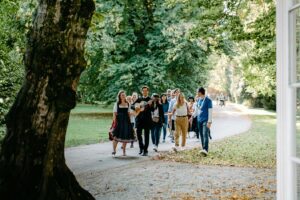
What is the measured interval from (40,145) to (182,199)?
2948mm

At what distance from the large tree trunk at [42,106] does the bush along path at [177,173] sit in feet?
7.48

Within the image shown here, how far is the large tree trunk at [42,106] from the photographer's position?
557cm

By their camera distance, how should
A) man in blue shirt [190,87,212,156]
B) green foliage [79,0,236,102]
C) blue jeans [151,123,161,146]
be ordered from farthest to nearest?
1. green foliage [79,0,236,102]
2. blue jeans [151,123,161,146]
3. man in blue shirt [190,87,212,156]

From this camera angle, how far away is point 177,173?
10.3m

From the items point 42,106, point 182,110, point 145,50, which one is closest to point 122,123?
point 182,110

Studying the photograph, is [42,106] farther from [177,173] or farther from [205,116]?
[205,116]

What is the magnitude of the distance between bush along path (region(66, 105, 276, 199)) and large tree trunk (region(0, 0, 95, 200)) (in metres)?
2.28

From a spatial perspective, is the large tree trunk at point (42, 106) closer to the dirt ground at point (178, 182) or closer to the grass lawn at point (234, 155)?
the dirt ground at point (178, 182)

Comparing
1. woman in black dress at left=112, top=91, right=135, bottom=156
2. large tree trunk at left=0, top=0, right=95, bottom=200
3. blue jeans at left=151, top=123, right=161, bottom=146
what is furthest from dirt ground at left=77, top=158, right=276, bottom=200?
blue jeans at left=151, top=123, right=161, bottom=146

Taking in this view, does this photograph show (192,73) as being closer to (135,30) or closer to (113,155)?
(135,30)

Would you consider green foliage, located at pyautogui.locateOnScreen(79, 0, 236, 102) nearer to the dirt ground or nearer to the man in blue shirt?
the man in blue shirt

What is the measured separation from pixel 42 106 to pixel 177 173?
210 inches

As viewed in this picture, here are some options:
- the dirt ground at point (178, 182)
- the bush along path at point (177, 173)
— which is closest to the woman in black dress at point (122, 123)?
the bush along path at point (177, 173)

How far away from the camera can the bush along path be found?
26.7 ft
